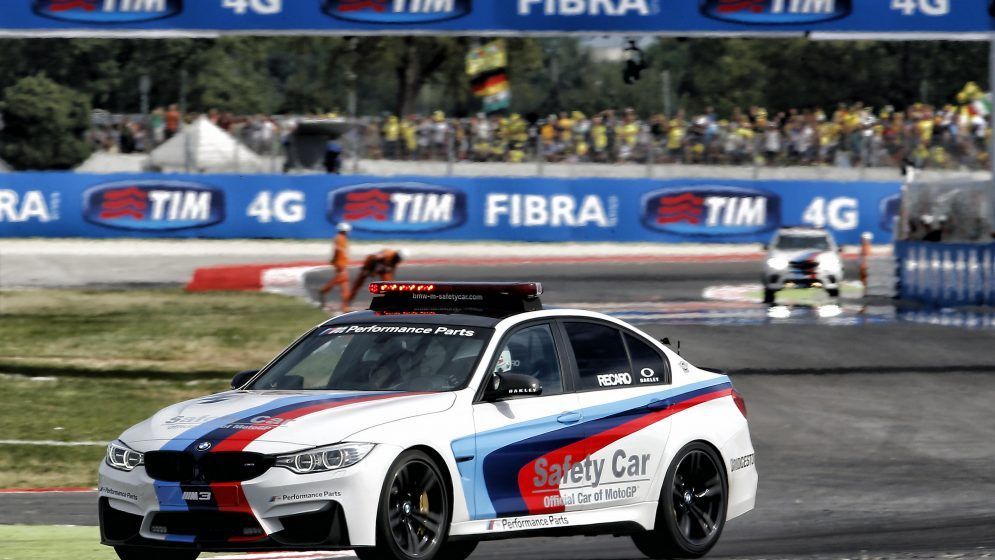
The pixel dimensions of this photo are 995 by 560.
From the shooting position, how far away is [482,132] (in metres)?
40.3

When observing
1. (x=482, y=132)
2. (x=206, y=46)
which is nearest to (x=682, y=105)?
(x=206, y=46)

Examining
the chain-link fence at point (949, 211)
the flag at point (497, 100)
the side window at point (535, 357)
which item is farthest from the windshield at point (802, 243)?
the side window at point (535, 357)

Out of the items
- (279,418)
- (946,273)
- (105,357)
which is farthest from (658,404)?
(946,273)

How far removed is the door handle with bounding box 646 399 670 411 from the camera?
9.10 meters

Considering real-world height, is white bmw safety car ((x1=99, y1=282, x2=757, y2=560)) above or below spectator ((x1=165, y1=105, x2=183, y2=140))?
above

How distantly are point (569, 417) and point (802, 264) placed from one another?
20.8 m

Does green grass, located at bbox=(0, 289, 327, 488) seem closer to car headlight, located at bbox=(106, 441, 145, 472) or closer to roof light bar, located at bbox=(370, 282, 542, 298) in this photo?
roof light bar, located at bbox=(370, 282, 542, 298)

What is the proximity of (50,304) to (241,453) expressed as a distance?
821 inches

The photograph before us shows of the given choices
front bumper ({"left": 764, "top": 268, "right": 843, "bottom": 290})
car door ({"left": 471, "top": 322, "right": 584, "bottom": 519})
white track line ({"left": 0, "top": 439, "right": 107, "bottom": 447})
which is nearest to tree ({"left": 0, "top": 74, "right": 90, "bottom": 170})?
front bumper ({"left": 764, "top": 268, "right": 843, "bottom": 290})

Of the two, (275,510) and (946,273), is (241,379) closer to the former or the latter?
(275,510)

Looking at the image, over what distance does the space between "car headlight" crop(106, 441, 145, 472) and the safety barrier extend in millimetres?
20386

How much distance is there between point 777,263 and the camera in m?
28.7

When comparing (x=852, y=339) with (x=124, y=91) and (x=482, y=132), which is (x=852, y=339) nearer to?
(x=482, y=132)

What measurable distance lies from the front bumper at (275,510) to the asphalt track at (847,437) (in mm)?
1806
